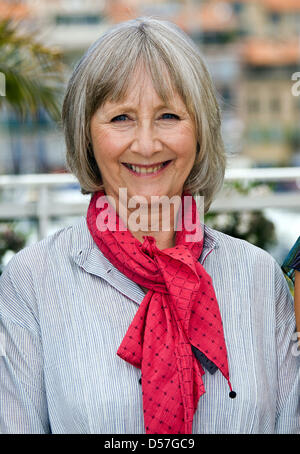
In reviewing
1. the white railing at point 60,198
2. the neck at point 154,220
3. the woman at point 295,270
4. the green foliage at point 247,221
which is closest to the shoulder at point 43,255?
the neck at point 154,220

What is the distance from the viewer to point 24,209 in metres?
3.38

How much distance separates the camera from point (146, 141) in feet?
4.42

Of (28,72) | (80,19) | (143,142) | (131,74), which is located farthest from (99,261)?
(80,19)

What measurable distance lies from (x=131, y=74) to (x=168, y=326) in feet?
1.71

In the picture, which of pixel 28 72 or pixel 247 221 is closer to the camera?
pixel 28 72

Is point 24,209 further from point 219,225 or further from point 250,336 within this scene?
point 250,336

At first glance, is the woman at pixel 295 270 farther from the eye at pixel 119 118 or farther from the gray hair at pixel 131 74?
the eye at pixel 119 118

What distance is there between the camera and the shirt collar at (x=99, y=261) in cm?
141

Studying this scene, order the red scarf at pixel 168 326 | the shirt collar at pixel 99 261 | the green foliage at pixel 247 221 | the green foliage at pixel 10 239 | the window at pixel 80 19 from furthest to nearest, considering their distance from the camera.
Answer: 1. the window at pixel 80 19
2. the green foliage at pixel 247 221
3. the green foliage at pixel 10 239
4. the shirt collar at pixel 99 261
5. the red scarf at pixel 168 326

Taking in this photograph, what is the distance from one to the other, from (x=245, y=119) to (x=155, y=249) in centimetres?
3985

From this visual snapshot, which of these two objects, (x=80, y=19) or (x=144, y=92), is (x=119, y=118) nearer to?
(x=144, y=92)

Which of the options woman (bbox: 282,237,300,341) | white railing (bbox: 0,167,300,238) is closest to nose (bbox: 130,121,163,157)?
woman (bbox: 282,237,300,341)

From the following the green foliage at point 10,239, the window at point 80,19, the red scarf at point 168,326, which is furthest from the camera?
the window at point 80,19

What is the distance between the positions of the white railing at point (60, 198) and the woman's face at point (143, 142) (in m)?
1.92
